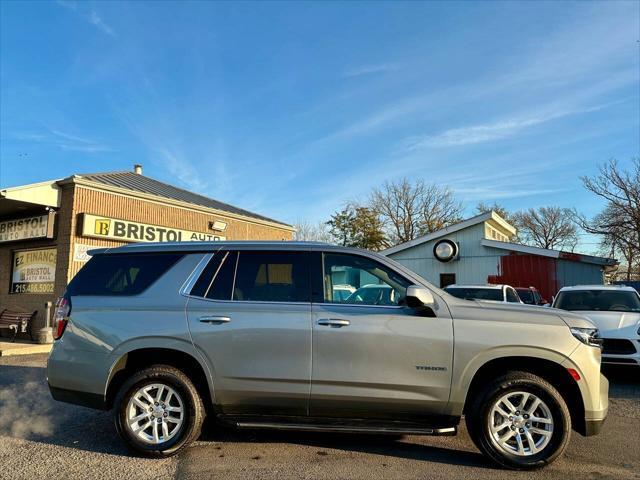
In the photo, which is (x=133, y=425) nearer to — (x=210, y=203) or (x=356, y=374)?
(x=356, y=374)

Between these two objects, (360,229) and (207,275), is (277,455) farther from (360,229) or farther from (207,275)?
(360,229)

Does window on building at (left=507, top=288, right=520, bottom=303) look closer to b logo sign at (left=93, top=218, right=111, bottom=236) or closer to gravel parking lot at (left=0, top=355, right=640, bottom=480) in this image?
gravel parking lot at (left=0, top=355, right=640, bottom=480)

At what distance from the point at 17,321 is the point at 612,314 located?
15.6 meters

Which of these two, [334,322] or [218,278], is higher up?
[218,278]

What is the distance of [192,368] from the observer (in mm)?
4598

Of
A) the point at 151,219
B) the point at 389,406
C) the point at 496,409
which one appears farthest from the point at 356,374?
the point at 151,219

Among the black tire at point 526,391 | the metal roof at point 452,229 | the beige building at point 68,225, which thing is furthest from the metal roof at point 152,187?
the black tire at point 526,391

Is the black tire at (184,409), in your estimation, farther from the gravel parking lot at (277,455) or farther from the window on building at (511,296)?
the window on building at (511,296)

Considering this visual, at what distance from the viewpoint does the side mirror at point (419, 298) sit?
4133mm

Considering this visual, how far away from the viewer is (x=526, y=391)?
4.18m

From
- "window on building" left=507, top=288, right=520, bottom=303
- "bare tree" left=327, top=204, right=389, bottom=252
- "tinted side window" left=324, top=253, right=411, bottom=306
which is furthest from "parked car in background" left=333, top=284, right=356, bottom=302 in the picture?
"bare tree" left=327, top=204, right=389, bottom=252

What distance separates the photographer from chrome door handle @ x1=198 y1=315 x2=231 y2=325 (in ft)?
14.5

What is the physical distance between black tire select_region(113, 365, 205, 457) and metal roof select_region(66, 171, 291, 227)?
11.7 meters

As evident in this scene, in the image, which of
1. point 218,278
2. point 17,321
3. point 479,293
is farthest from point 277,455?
point 17,321
